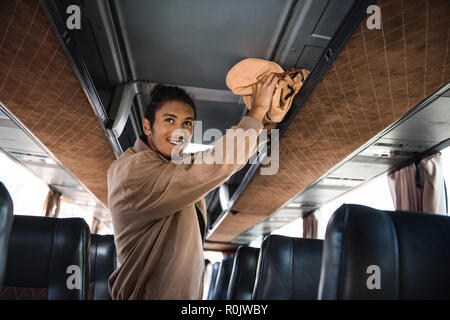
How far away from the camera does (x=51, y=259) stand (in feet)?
5.61

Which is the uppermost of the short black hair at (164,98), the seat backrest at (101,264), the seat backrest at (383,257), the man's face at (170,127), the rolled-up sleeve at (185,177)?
the short black hair at (164,98)

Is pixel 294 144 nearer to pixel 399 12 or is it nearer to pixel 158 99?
pixel 399 12

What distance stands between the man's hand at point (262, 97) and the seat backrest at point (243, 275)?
2.40 meters

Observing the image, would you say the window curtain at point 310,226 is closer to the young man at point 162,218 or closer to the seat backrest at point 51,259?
the seat backrest at point 51,259

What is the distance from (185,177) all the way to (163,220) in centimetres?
18

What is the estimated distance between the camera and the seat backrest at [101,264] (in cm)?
285

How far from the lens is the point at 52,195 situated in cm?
779

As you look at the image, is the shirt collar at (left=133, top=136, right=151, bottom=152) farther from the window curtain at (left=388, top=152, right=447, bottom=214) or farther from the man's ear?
the window curtain at (left=388, top=152, right=447, bottom=214)

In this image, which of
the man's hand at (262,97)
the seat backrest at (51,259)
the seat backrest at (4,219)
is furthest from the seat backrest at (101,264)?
the man's hand at (262,97)

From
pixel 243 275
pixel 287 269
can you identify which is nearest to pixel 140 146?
pixel 287 269

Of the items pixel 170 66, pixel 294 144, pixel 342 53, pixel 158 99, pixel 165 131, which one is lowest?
pixel 165 131

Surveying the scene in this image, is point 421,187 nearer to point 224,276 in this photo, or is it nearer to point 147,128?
point 224,276
